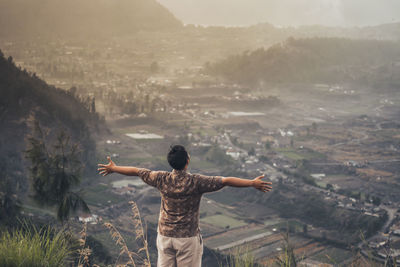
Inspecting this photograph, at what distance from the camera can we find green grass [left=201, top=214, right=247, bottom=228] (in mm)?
27531

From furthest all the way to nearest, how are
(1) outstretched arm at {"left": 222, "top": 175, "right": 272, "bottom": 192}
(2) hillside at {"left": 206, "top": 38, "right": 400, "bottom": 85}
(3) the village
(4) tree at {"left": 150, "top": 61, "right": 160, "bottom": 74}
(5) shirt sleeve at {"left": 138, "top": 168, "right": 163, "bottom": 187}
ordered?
(2) hillside at {"left": 206, "top": 38, "right": 400, "bottom": 85}
(4) tree at {"left": 150, "top": 61, "right": 160, "bottom": 74}
(3) the village
(5) shirt sleeve at {"left": 138, "top": 168, "right": 163, "bottom": 187}
(1) outstretched arm at {"left": 222, "top": 175, "right": 272, "bottom": 192}

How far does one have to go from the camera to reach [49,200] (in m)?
9.95

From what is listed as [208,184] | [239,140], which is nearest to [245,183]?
[208,184]

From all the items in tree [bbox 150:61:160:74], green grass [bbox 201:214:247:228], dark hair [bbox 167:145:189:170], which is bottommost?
green grass [bbox 201:214:247:228]

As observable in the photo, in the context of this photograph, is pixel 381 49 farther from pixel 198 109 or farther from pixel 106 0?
pixel 106 0

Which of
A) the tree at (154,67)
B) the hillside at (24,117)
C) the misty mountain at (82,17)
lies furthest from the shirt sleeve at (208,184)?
the tree at (154,67)

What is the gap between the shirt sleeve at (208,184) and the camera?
109 inches

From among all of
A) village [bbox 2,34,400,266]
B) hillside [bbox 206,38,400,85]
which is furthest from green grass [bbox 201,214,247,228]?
hillside [bbox 206,38,400,85]

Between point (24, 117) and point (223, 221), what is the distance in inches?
623

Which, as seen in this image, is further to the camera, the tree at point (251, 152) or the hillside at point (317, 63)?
the hillside at point (317, 63)

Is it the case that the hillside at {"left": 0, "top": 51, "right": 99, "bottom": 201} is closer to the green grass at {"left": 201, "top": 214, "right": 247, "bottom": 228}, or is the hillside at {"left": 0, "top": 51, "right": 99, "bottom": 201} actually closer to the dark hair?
the green grass at {"left": 201, "top": 214, "right": 247, "bottom": 228}

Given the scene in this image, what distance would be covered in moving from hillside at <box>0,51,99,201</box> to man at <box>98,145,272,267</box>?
23.2 m

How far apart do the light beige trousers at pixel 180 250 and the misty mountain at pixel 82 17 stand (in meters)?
38.6

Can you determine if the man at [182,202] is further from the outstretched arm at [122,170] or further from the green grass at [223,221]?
the green grass at [223,221]
